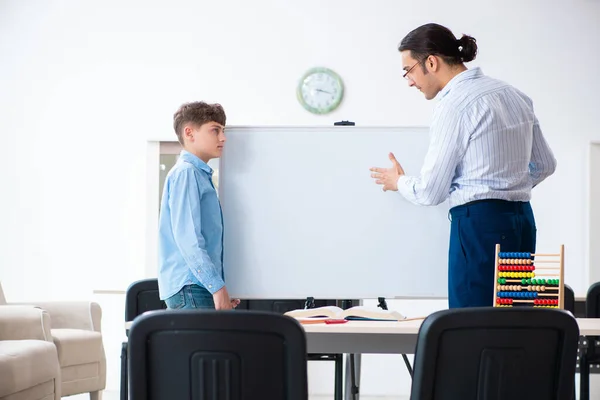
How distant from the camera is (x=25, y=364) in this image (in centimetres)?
389

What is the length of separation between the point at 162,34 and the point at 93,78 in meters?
0.64

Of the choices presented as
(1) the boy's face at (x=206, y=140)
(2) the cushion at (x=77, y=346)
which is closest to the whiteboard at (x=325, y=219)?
(1) the boy's face at (x=206, y=140)

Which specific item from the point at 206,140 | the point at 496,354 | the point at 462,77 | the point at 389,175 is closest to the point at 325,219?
the point at 389,175

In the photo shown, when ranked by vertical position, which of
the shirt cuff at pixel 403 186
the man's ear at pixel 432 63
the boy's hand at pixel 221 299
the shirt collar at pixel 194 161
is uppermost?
the man's ear at pixel 432 63

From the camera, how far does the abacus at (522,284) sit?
232 centimetres

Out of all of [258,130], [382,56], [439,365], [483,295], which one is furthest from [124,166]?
[439,365]

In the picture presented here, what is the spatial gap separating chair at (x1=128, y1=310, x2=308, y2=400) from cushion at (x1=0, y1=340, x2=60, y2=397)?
7.35 ft

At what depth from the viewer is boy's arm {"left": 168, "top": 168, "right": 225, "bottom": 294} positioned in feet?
8.77

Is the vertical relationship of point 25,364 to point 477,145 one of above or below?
below

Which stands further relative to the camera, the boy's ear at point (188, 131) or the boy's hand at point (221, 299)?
the boy's ear at point (188, 131)

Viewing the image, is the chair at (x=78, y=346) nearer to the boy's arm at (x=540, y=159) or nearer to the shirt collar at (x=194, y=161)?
the shirt collar at (x=194, y=161)

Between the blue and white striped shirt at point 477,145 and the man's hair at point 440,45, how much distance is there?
0.07 m

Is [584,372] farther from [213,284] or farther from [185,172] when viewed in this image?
[185,172]

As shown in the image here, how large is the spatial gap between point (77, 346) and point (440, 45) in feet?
10.8
